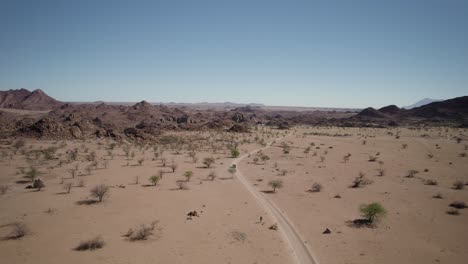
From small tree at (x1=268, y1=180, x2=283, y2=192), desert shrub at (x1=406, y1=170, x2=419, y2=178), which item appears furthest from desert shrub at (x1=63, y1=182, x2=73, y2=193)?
desert shrub at (x1=406, y1=170, x2=419, y2=178)

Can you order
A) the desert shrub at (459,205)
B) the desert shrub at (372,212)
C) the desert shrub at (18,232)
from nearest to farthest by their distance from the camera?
the desert shrub at (18,232), the desert shrub at (372,212), the desert shrub at (459,205)

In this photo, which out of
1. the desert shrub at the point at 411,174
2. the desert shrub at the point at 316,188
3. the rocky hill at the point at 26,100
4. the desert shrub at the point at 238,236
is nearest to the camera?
the desert shrub at the point at 238,236

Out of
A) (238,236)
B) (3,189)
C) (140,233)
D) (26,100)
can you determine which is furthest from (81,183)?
(26,100)

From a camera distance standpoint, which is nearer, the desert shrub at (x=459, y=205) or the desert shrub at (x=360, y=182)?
the desert shrub at (x=459, y=205)

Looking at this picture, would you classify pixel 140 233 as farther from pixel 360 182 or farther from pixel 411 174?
pixel 411 174

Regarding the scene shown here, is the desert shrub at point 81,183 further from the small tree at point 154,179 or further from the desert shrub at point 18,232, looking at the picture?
the desert shrub at point 18,232

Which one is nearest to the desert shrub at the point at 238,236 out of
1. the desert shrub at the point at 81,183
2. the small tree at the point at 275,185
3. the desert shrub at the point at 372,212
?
the desert shrub at the point at 372,212

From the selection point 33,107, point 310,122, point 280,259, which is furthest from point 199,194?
point 33,107

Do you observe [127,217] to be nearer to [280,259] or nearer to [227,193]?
[227,193]

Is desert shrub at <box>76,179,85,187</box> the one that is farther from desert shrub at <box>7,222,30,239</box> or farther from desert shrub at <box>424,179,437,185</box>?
desert shrub at <box>424,179,437,185</box>
